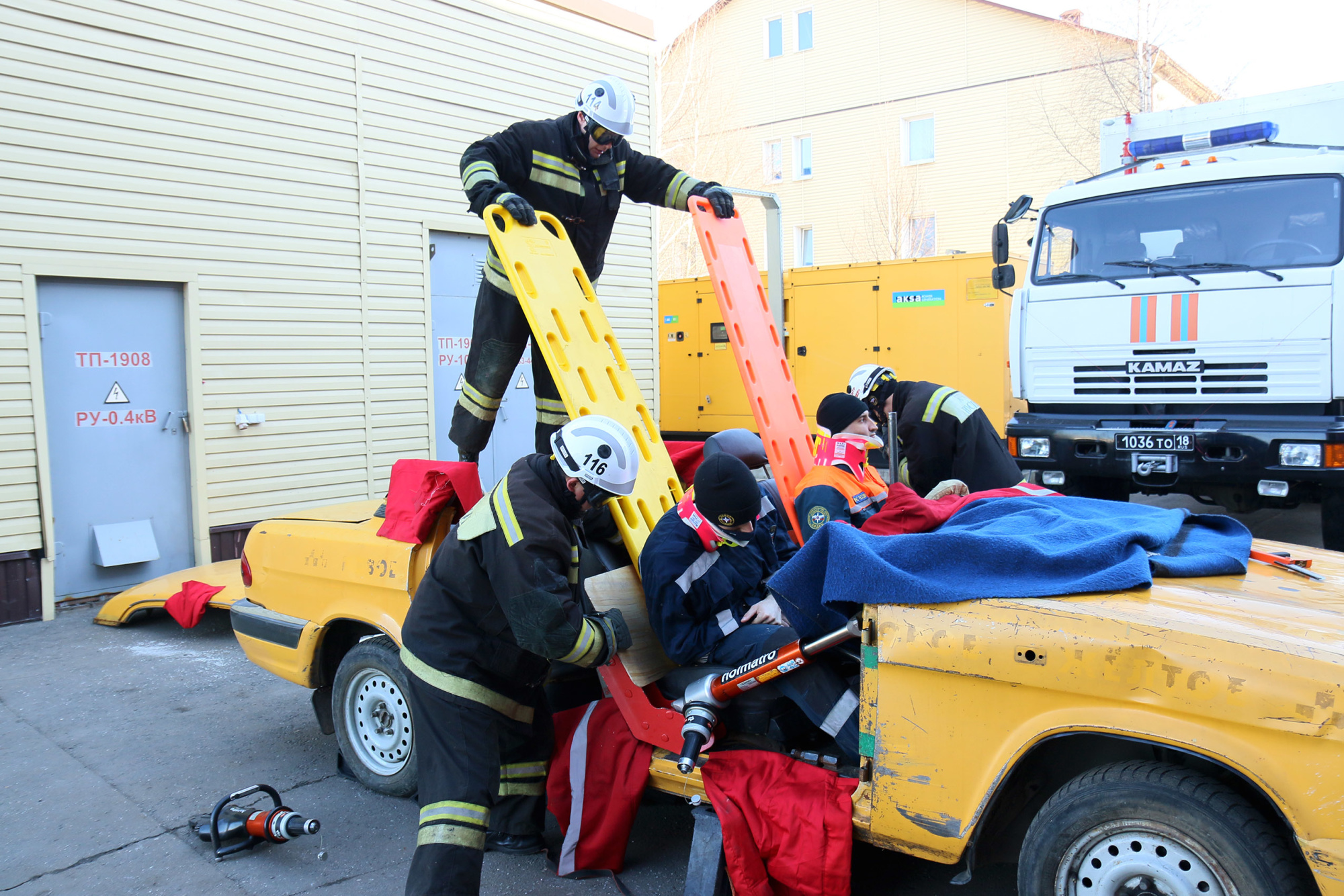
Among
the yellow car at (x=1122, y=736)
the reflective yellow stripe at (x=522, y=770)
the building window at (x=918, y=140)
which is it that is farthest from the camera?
the building window at (x=918, y=140)

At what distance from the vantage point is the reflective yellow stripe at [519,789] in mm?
3494

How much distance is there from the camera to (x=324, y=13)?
8.29 m

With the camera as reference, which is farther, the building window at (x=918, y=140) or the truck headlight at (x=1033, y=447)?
the building window at (x=918, y=140)

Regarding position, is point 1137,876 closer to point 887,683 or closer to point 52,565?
point 887,683

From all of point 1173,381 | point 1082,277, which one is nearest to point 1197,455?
point 1173,381

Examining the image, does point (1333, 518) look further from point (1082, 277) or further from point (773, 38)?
point (773, 38)

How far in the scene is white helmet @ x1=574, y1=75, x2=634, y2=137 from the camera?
4.42 metres

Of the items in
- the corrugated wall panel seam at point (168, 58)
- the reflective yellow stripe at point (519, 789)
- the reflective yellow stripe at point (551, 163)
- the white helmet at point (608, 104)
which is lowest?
the reflective yellow stripe at point (519, 789)

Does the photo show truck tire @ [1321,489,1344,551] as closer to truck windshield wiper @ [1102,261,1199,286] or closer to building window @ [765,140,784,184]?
truck windshield wiper @ [1102,261,1199,286]

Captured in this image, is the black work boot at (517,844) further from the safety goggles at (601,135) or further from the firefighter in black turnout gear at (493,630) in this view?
the safety goggles at (601,135)

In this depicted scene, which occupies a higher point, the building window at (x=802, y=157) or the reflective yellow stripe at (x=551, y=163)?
the building window at (x=802, y=157)

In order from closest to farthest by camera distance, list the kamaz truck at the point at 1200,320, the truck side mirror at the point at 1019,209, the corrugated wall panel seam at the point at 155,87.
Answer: the kamaz truck at the point at 1200,320, the corrugated wall panel seam at the point at 155,87, the truck side mirror at the point at 1019,209

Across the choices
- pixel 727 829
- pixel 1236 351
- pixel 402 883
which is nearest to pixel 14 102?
pixel 402 883

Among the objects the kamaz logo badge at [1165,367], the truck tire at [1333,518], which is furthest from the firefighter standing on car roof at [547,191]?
the truck tire at [1333,518]
